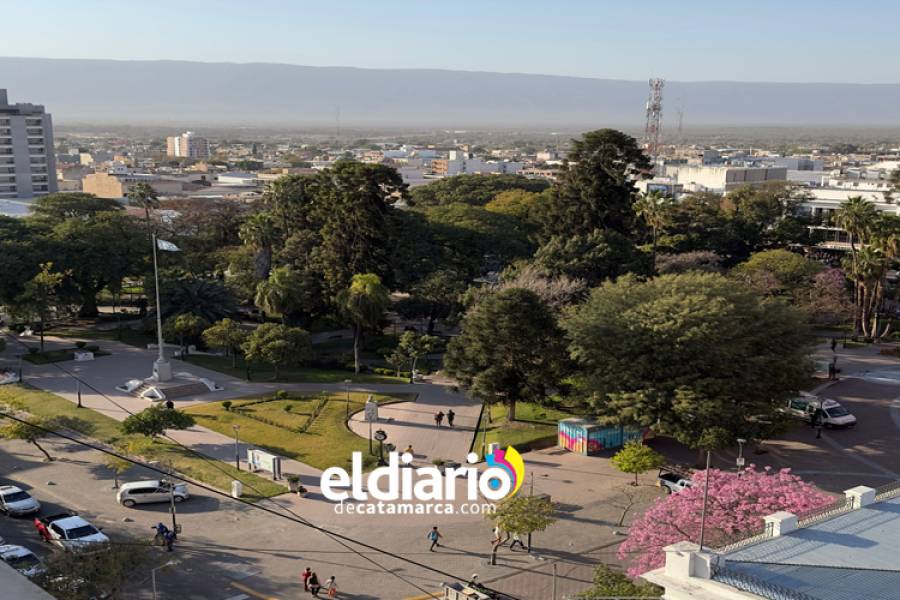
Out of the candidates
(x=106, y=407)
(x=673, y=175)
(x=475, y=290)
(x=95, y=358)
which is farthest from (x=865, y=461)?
(x=673, y=175)

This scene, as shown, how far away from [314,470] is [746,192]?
55.6 metres

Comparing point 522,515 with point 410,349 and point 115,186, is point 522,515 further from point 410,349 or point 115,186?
point 115,186

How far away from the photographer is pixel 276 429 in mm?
34812

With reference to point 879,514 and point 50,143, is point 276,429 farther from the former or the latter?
point 50,143

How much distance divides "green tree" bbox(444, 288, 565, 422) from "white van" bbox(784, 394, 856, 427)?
400 inches

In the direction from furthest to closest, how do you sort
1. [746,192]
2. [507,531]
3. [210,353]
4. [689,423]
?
[746,192] → [210,353] → [689,423] → [507,531]

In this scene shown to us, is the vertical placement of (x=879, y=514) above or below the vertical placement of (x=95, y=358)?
above

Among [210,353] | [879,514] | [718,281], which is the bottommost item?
[210,353]

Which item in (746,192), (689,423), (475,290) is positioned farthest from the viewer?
(746,192)

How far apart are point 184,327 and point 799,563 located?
35.8m

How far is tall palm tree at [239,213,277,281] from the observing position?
53156 millimetres

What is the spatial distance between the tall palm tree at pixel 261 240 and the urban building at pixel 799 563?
41.3m

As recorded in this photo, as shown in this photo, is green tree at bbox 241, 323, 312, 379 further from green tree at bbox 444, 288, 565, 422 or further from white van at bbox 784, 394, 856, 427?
white van at bbox 784, 394, 856, 427

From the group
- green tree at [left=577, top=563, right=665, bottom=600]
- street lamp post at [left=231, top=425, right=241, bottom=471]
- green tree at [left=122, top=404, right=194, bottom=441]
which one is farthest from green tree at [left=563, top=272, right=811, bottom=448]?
green tree at [left=122, top=404, right=194, bottom=441]
